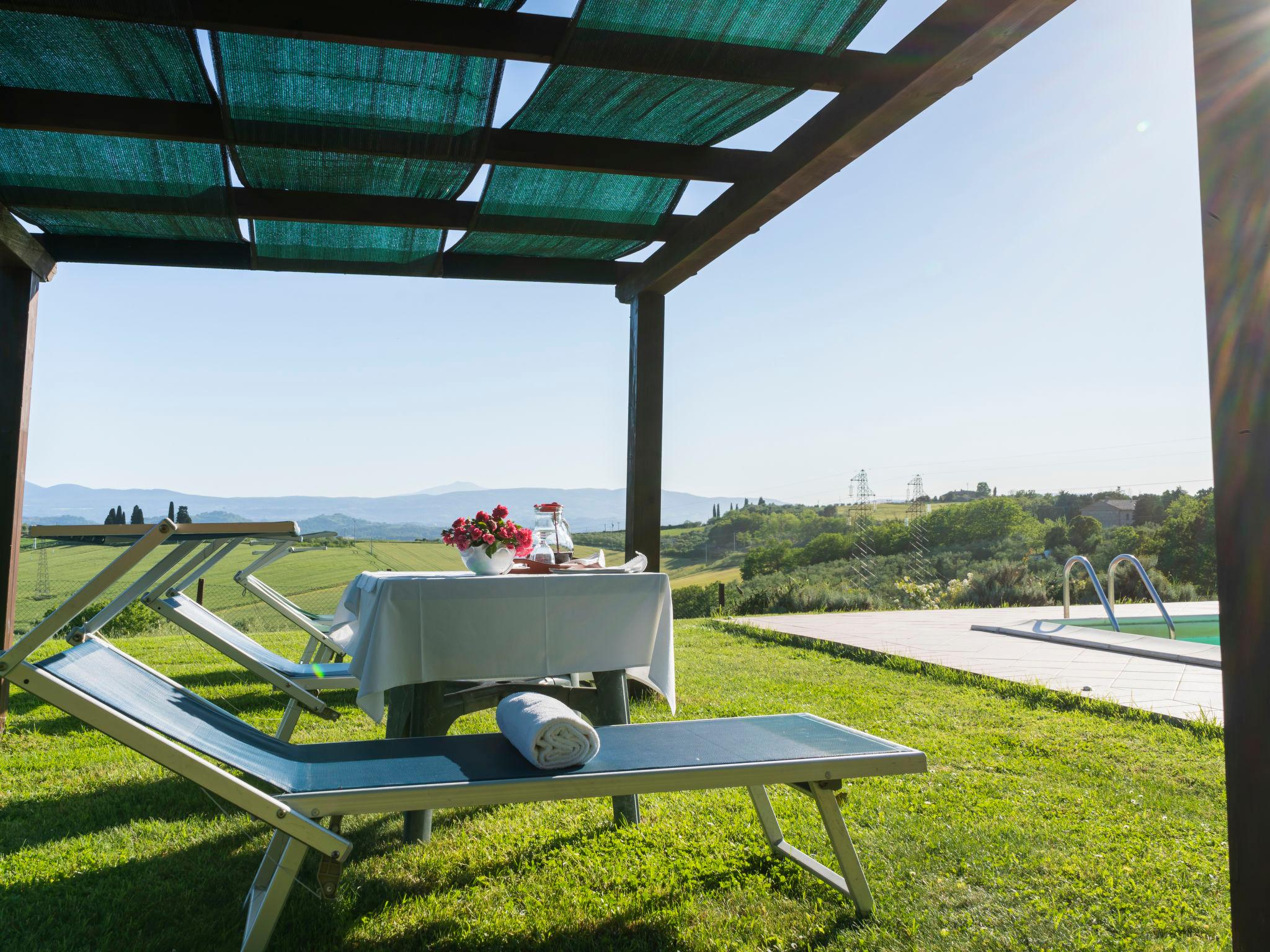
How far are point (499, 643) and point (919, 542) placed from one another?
70.8 ft

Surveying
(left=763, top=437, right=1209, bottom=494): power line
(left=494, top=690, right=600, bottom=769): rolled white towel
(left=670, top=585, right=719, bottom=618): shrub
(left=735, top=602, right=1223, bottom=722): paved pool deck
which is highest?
(left=763, top=437, right=1209, bottom=494): power line

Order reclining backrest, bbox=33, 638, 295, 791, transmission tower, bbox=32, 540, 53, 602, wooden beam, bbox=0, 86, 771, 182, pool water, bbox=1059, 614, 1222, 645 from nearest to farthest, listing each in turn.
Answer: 1. reclining backrest, bbox=33, 638, 295, 791
2. wooden beam, bbox=0, 86, 771, 182
3. transmission tower, bbox=32, 540, 53, 602
4. pool water, bbox=1059, 614, 1222, 645

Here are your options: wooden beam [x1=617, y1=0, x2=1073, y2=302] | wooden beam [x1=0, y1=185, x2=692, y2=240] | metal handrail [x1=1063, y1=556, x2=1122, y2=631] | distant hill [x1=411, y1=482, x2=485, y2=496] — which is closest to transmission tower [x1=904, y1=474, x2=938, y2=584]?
metal handrail [x1=1063, y1=556, x2=1122, y2=631]

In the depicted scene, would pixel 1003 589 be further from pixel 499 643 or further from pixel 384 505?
pixel 384 505

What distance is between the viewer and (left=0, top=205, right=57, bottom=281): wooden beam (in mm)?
4023

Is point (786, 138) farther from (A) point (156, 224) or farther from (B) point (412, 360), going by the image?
(B) point (412, 360)

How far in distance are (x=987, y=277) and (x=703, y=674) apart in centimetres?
3172

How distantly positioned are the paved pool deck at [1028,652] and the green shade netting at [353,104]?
14.7ft

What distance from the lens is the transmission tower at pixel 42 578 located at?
219 inches

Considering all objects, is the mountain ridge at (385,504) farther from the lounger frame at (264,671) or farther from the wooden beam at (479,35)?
the wooden beam at (479,35)

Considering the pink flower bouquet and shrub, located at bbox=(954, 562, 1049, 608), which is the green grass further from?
the pink flower bouquet

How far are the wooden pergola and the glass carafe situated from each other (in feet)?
4.24

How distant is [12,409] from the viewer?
430 cm

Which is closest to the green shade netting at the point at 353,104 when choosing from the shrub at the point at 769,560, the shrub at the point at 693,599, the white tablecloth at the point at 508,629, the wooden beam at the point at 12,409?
the wooden beam at the point at 12,409
